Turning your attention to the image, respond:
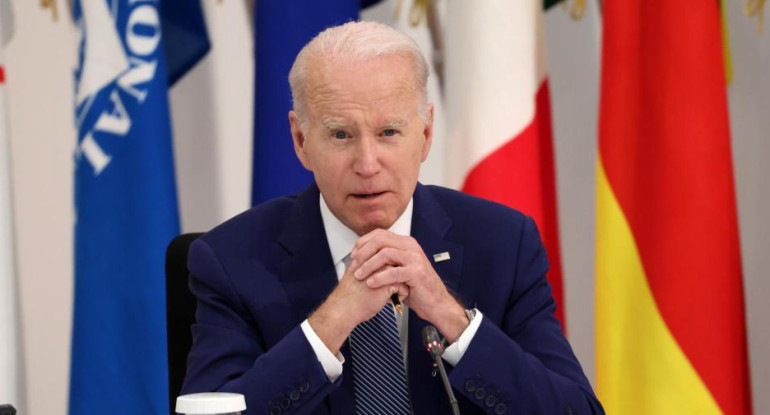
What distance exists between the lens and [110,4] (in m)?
3.67

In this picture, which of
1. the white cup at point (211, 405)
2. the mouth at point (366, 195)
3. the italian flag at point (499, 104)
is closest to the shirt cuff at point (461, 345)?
the mouth at point (366, 195)

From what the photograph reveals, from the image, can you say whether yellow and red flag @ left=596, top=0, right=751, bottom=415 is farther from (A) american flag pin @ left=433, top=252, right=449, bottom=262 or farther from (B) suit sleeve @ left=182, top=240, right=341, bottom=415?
(B) suit sleeve @ left=182, top=240, right=341, bottom=415

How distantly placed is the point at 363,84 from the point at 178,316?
755 mm

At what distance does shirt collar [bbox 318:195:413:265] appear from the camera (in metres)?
2.39

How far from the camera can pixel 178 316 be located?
2.50 m

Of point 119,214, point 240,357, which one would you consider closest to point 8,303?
point 119,214

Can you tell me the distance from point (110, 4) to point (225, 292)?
1729mm

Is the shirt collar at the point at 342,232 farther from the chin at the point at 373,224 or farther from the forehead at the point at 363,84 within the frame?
the forehead at the point at 363,84

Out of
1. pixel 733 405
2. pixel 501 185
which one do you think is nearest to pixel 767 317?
pixel 733 405

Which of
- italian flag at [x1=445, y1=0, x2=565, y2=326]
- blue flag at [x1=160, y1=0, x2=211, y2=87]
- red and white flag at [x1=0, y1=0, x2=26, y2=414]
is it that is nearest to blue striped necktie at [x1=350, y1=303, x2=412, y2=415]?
italian flag at [x1=445, y1=0, x2=565, y2=326]

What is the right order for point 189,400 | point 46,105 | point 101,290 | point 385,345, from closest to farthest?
point 189,400 < point 385,345 < point 101,290 < point 46,105

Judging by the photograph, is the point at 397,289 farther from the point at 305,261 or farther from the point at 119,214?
the point at 119,214

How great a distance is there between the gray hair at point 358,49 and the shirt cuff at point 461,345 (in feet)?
1.59

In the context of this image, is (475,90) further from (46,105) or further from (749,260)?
(46,105)
